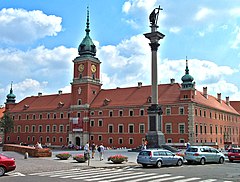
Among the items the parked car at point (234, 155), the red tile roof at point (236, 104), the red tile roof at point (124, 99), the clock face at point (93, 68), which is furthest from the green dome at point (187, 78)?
the red tile roof at point (236, 104)

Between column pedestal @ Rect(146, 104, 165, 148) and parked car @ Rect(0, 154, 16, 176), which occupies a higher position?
column pedestal @ Rect(146, 104, 165, 148)

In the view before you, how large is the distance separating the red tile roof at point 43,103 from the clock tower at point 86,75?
20.0 feet

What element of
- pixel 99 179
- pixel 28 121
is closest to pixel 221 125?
pixel 28 121

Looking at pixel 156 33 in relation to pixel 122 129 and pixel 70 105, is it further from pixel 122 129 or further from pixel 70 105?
pixel 70 105

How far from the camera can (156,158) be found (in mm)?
24016

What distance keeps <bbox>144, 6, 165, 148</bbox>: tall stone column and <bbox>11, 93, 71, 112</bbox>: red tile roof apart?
1777 inches

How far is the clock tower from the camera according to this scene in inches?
3068

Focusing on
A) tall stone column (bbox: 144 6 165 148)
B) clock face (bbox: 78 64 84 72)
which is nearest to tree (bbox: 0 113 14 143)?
clock face (bbox: 78 64 84 72)

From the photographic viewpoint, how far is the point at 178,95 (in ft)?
215

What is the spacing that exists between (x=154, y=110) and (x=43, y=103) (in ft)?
187

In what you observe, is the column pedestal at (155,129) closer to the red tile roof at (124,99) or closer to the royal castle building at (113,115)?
the royal castle building at (113,115)

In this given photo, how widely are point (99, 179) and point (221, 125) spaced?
6602 cm

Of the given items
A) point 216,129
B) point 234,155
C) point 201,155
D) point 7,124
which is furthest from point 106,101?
point 201,155

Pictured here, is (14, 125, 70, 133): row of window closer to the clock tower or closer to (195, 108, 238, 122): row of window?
the clock tower
